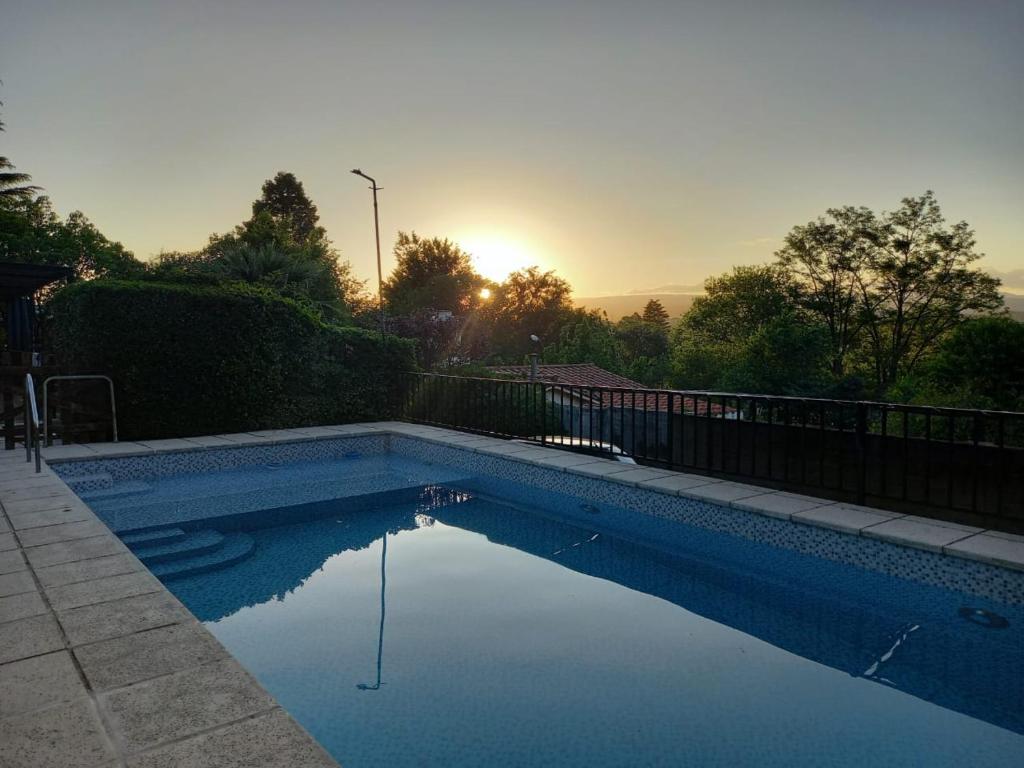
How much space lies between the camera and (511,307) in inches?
2026

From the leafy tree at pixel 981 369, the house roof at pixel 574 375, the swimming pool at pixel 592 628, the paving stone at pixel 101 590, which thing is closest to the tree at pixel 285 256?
the swimming pool at pixel 592 628

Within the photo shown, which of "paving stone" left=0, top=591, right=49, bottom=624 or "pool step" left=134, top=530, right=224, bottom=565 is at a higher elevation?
"paving stone" left=0, top=591, right=49, bottom=624

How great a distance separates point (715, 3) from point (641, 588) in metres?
10.7

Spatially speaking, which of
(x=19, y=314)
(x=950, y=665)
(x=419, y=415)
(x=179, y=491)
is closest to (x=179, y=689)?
(x=950, y=665)

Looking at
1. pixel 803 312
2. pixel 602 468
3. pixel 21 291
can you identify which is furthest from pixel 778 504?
pixel 803 312

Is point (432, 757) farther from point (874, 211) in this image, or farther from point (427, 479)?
point (874, 211)

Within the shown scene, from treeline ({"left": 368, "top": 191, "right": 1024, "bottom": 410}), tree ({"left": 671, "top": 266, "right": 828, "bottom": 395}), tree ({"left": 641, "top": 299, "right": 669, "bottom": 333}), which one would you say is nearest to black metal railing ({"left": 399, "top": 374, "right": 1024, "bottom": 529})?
treeline ({"left": 368, "top": 191, "right": 1024, "bottom": 410})

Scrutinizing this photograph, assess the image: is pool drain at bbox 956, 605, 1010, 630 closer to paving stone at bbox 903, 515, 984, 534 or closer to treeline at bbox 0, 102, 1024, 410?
paving stone at bbox 903, 515, 984, 534

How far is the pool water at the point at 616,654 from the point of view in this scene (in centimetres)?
257

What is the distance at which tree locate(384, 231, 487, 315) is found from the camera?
44.1 m

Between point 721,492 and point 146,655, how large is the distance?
13.5ft

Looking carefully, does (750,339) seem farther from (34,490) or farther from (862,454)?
(34,490)

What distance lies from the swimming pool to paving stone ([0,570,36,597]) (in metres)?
0.95

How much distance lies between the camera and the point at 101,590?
309cm
